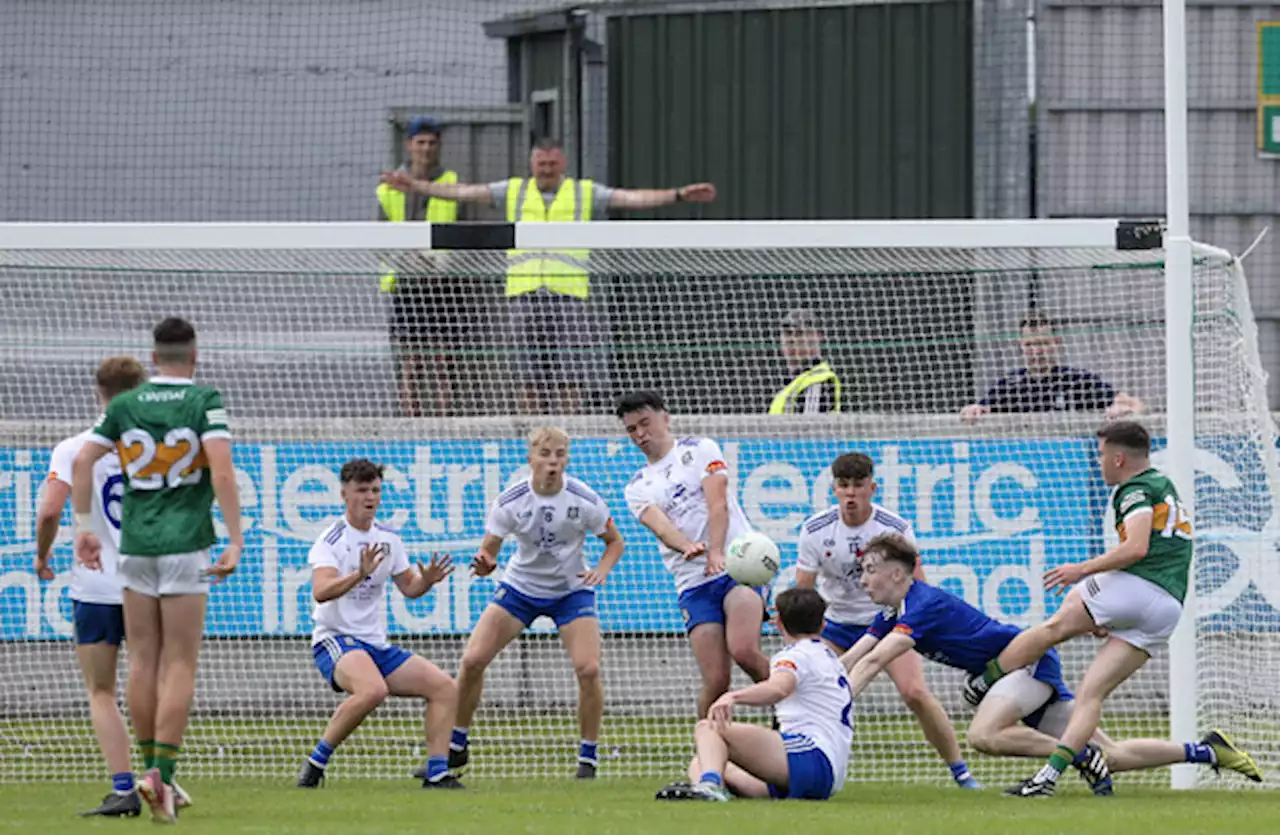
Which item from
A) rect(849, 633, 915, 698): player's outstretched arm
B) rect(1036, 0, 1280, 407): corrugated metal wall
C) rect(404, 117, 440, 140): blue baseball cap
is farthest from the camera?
rect(1036, 0, 1280, 407): corrugated metal wall

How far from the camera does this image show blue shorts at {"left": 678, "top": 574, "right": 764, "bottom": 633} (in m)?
11.9

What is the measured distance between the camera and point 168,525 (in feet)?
28.9

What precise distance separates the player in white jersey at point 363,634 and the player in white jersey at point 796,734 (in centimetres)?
149

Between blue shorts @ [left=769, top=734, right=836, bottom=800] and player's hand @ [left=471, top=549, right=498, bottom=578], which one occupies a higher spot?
player's hand @ [left=471, top=549, right=498, bottom=578]

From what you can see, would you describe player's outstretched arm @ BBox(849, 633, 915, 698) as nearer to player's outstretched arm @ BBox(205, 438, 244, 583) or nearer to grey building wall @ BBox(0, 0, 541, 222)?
player's outstretched arm @ BBox(205, 438, 244, 583)

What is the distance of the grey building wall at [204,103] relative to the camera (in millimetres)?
17094

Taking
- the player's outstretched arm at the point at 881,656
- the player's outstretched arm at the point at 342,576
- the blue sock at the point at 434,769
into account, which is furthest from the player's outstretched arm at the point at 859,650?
the player's outstretched arm at the point at 342,576

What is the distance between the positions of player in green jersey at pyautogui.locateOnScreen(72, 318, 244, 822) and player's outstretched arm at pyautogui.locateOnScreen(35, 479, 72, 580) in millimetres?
967

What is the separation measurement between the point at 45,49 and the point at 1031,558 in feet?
28.2

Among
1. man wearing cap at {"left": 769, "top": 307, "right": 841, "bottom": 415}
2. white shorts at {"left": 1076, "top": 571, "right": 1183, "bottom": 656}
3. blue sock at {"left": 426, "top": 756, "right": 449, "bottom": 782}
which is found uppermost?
man wearing cap at {"left": 769, "top": 307, "right": 841, "bottom": 415}

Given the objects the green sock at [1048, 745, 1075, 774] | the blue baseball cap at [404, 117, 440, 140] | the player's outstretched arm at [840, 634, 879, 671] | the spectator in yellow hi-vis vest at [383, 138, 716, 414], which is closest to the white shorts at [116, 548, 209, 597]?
the player's outstretched arm at [840, 634, 879, 671]

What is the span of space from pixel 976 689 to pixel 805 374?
3.70m

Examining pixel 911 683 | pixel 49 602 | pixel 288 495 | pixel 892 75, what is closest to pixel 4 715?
pixel 49 602

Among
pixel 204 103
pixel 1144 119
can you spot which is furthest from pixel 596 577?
pixel 204 103
